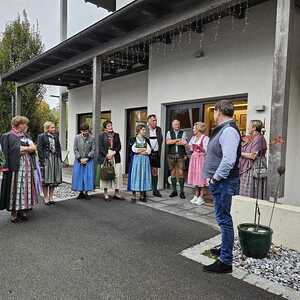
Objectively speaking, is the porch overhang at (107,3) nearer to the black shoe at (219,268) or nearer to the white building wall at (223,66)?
the white building wall at (223,66)

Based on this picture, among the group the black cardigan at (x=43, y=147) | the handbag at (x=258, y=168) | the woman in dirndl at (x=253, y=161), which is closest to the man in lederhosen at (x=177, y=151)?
the woman in dirndl at (x=253, y=161)

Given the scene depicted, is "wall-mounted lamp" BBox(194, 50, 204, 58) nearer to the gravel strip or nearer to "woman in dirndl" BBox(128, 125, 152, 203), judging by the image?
"woman in dirndl" BBox(128, 125, 152, 203)

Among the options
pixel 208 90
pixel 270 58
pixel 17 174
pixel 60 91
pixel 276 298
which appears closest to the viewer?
pixel 276 298

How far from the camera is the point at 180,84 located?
6113 mm

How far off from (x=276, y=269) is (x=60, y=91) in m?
11.1

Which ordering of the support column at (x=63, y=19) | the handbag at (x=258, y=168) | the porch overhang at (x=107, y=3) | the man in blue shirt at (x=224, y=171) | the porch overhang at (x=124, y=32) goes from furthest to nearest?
the support column at (x=63, y=19), the porch overhang at (x=107, y=3), the porch overhang at (x=124, y=32), the handbag at (x=258, y=168), the man in blue shirt at (x=224, y=171)

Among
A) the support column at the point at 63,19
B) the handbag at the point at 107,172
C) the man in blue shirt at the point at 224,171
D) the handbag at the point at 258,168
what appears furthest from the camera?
the support column at the point at 63,19

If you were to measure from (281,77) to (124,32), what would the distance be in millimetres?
3116

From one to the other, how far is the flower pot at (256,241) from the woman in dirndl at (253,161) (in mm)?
1081

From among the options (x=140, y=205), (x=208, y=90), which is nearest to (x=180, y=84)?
(x=208, y=90)

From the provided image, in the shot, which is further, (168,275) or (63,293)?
(168,275)

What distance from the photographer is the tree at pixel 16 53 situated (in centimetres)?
1104

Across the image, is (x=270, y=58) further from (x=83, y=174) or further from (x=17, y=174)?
(x=17, y=174)

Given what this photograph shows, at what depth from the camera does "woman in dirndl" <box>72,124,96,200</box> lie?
17.7ft
